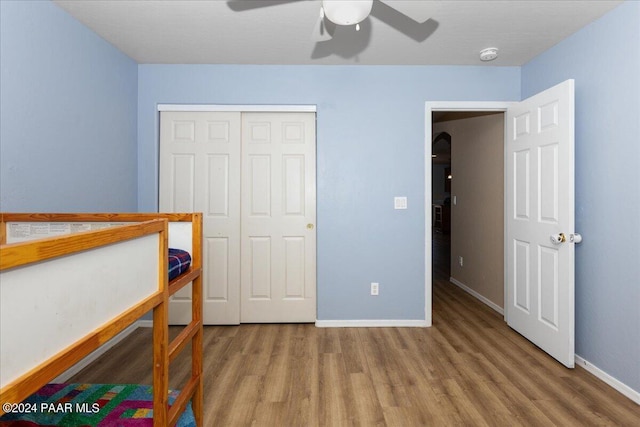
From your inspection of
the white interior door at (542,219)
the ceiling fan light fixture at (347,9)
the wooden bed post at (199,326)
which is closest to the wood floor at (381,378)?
the wooden bed post at (199,326)

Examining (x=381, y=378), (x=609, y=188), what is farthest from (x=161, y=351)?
(x=609, y=188)

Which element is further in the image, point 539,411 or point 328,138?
point 328,138

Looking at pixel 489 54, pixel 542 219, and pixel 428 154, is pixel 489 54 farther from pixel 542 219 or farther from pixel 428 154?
pixel 542 219

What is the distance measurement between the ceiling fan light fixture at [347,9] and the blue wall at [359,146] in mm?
1626

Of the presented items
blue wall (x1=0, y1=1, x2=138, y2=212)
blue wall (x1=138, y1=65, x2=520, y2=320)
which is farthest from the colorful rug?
blue wall (x1=138, y1=65, x2=520, y2=320)

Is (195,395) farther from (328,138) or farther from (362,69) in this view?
(362,69)

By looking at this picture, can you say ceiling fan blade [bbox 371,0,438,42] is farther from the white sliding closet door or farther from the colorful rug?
the colorful rug

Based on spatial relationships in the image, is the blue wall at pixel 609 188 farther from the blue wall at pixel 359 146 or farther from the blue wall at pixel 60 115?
the blue wall at pixel 60 115

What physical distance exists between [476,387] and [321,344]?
114cm

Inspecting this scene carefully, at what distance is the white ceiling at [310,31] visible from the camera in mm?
2070

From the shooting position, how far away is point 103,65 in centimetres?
251

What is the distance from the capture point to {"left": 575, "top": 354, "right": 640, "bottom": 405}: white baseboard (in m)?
1.87

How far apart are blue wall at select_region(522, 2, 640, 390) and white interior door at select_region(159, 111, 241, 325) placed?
8.95ft

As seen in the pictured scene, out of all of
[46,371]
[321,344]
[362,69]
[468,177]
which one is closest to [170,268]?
[46,371]
